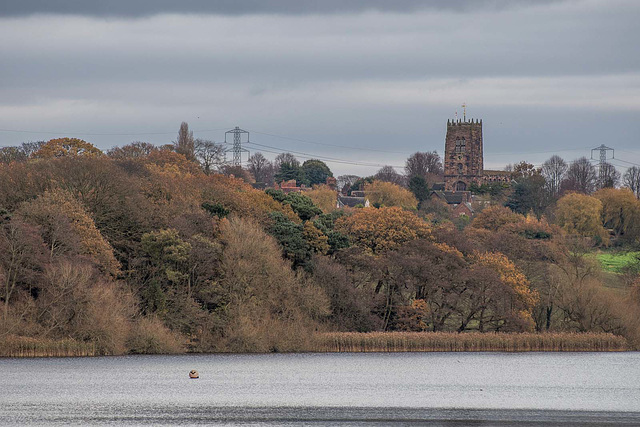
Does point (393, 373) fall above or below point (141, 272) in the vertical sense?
below

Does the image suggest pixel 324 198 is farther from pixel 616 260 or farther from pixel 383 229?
pixel 383 229

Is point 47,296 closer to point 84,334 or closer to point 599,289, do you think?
point 84,334

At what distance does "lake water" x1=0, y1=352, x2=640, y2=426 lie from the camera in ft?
157

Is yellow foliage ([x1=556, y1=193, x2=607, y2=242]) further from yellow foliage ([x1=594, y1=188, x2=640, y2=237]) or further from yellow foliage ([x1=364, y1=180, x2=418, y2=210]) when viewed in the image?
yellow foliage ([x1=364, y1=180, x2=418, y2=210])

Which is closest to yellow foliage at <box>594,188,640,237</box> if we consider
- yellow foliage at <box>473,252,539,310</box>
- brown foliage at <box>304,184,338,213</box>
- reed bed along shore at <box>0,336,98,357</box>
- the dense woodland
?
brown foliage at <box>304,184,338,213</box>

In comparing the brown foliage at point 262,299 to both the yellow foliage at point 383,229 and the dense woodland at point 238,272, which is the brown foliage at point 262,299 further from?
the yellow foliage at point 383,229

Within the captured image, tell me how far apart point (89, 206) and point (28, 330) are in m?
14.8

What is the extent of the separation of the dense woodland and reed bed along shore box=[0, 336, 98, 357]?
0.70m

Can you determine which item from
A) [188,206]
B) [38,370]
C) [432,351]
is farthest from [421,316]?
[38,370]

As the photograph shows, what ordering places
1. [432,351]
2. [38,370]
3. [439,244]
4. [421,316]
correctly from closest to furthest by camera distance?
1. [38,370]
2. [432,351]
3. [421,316]
4. [439,244]

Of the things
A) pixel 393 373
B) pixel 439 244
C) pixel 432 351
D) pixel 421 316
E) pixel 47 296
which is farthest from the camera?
pixel 439 244

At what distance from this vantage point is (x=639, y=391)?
5881 cm

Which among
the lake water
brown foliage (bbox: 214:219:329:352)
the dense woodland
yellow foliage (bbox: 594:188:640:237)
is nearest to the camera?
the lake water

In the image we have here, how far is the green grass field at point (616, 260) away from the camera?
381 ft
